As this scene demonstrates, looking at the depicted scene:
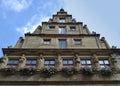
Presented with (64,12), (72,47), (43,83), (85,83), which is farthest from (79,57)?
(64,12)

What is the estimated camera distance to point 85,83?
15.8 m

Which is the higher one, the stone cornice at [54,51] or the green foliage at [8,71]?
the stone cornice at [54,51]

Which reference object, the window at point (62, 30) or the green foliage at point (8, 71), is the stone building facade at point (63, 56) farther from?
the green foliage at point (8, 71)

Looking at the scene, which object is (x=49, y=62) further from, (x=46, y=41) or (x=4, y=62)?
(x=4, y=62)

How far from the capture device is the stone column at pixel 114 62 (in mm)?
17173

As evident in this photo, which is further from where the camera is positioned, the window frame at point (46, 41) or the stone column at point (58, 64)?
the window frame at point (46, 41)

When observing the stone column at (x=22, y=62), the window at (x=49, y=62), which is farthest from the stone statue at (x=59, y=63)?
the stone column at (x=22, y=62)

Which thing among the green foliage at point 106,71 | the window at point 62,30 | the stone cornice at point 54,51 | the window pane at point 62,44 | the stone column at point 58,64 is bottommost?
the green foliage at point 106,71

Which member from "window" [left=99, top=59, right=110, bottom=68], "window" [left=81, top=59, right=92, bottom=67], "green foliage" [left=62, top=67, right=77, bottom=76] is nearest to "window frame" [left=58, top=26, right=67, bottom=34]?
"window" [left=81, top=59, right=92, bottom=67]

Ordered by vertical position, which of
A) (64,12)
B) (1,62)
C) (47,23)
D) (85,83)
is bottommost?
(85,83)

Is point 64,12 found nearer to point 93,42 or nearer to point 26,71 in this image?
point 93,42

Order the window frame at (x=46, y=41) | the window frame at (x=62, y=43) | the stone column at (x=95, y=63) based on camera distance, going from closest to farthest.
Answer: the stone column at (x=95, y=63)
the window frame at (x=62, y=43)
the window frame at (x=46, y=41)

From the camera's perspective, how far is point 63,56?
725 inches

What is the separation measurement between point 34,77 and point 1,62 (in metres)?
3.23
